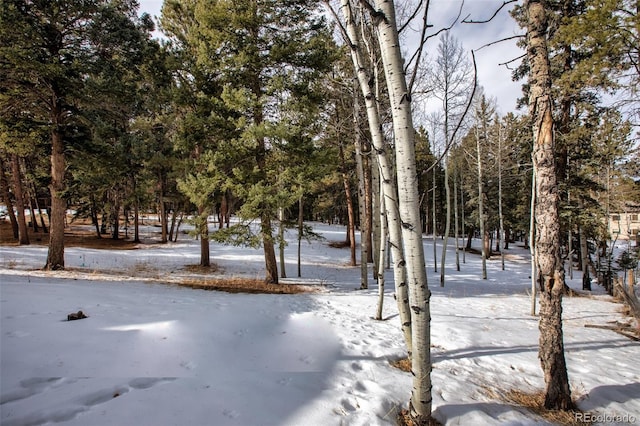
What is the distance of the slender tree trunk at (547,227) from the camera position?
3166mm

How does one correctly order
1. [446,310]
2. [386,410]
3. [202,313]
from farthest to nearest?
[446,310] → [202,313] → [386,410]

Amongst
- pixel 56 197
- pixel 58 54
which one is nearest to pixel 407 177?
pixel 56 197

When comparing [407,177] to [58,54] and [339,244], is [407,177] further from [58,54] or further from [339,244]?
[339,244]

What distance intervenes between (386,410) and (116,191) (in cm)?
2213

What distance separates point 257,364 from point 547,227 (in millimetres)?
3639

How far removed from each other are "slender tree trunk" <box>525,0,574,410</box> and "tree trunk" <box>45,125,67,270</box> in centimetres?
1222

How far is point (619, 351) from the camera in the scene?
5105 millimetres

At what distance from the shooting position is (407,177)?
8.12ft

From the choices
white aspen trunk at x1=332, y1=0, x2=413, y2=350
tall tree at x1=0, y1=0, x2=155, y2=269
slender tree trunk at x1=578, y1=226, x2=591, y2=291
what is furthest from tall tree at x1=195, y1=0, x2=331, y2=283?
slender tree trunk at x1=578, y1=226, x2=591, y2=291

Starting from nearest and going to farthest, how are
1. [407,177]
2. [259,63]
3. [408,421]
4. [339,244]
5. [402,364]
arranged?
1. [407,177]
2. [408,421]
3. [402,364]
4. [259,63]
5. [339,244]

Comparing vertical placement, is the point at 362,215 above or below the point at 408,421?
above

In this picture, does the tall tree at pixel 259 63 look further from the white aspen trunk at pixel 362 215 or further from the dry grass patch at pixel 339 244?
the dry grass patch at pixel 339 244

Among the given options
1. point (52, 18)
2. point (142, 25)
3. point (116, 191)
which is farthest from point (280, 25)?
point (116, 191)

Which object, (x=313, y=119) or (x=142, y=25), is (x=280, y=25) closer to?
(x=313, y=119)
